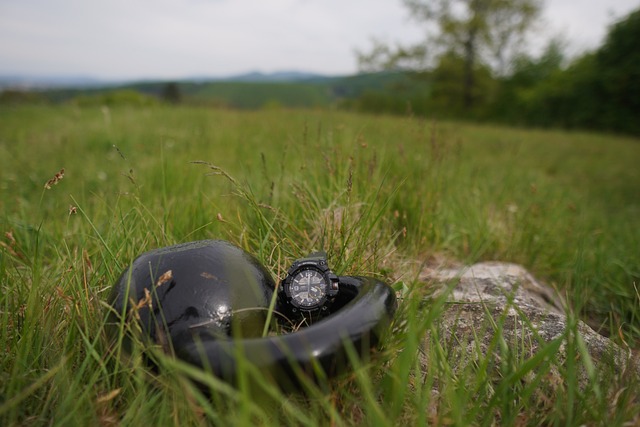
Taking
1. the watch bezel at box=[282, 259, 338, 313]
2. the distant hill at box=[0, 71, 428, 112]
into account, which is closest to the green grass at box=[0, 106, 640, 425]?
the watch bezel at box=[282, 259, 338, 313]

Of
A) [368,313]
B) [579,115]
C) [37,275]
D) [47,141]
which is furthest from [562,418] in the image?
[579,115]

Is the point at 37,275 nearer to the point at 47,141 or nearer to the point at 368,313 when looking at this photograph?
the point at 368,313

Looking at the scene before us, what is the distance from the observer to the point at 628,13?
70.2 feet

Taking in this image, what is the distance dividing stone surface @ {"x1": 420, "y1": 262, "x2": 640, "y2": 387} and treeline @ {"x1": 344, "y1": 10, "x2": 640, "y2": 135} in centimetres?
1461

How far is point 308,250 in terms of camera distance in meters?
2.20

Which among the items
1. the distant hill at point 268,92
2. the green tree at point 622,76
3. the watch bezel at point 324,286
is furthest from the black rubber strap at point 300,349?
the green tree at point 622,76

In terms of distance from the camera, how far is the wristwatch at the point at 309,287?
1551 millimetres

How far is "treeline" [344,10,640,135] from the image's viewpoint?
20.8 meters

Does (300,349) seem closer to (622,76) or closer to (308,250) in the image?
(308,250)

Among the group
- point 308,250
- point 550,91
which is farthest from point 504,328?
point 550,91

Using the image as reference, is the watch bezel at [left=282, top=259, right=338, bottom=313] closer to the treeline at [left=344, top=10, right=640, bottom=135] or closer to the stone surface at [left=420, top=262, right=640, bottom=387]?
the stone surface at [left=420, top=262, right=640, bottom=387]

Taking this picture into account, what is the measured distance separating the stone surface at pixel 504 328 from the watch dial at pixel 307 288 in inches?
16.4

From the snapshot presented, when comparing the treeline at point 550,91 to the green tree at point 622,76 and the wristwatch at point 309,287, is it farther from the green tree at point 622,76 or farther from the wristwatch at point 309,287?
the wristwatch at point 309,287

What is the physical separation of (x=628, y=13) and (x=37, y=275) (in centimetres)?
2761
